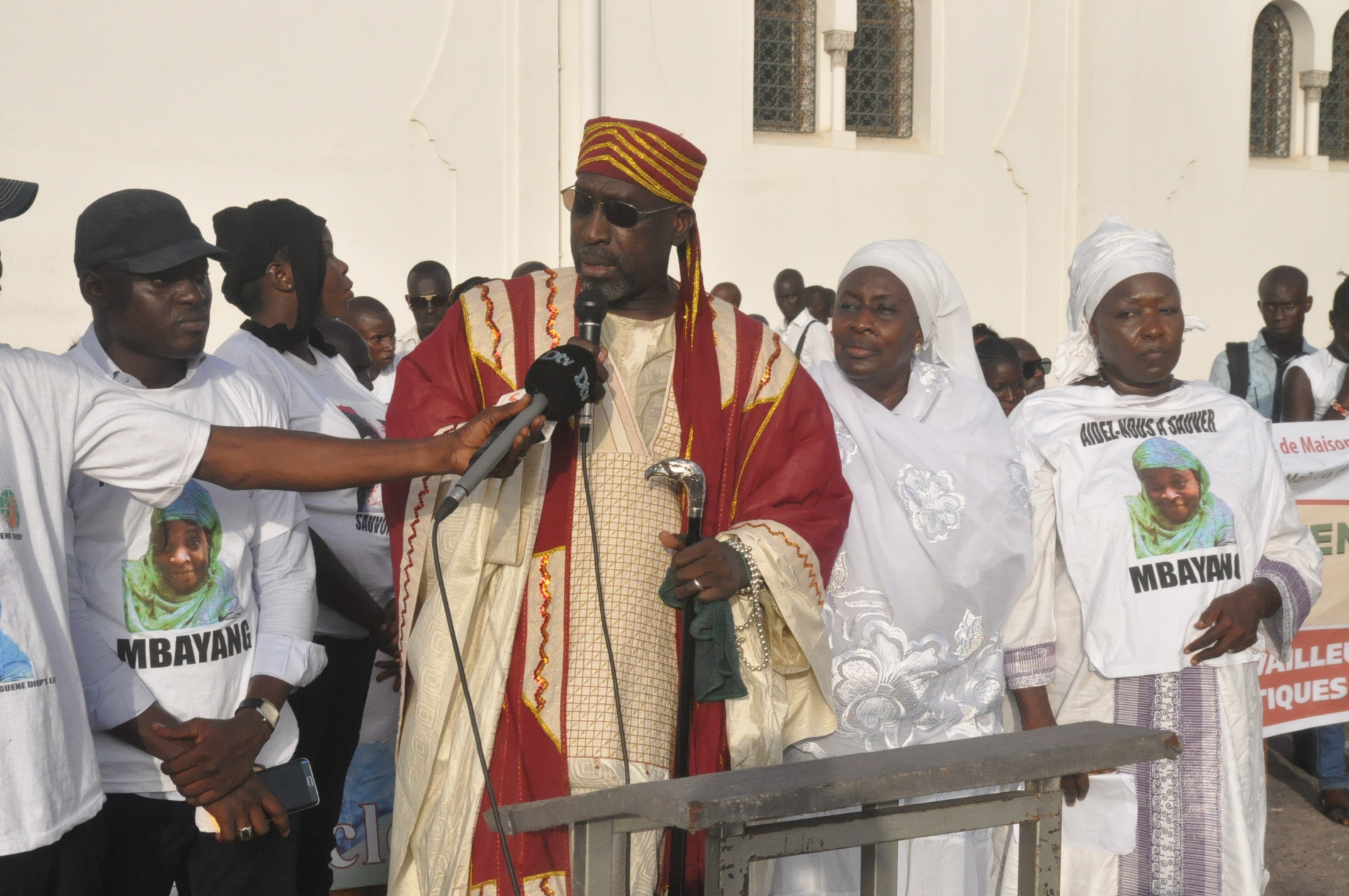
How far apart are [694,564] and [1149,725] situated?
5.73 ft

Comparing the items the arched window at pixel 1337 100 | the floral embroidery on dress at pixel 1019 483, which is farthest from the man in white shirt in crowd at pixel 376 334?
the arched window at pixel 1337 100

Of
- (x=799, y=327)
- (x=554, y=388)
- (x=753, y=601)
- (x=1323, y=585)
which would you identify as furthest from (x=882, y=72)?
(x=554, y=388)

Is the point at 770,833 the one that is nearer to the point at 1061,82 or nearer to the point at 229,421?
the point at 229,421

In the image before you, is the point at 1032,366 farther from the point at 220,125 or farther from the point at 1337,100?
the point at 1337,100

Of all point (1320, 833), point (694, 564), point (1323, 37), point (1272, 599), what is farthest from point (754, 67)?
point (694, 564)

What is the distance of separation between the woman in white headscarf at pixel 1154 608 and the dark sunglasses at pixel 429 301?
4.60m

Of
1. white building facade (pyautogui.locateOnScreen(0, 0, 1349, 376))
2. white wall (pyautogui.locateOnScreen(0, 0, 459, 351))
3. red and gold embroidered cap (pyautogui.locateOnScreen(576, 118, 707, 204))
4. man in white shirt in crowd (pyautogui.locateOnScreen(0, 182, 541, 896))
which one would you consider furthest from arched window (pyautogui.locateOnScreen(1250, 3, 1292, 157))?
man in white shirt in crowd (pyautogui.locateOnScreen(0, 182, 541, 896))

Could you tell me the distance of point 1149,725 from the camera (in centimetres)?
394

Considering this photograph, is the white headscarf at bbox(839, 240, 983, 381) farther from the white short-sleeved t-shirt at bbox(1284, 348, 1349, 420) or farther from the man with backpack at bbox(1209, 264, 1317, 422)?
the man with backpack at bbox(1209, 264, 1317, 422)

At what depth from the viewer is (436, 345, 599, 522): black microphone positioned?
101 inches

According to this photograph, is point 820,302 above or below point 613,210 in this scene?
above

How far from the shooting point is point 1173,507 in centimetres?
398

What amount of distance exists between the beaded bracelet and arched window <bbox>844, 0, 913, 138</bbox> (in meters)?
10.9

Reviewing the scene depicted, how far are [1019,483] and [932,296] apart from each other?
60cm
